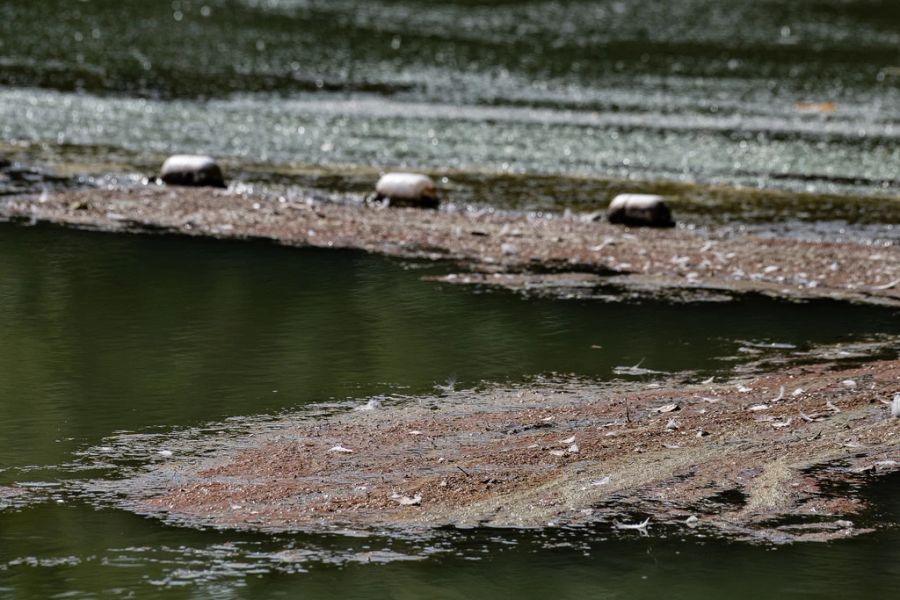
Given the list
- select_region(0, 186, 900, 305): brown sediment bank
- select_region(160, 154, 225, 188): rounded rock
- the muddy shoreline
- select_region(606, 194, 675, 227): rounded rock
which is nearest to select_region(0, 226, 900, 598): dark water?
the muddy shoreline

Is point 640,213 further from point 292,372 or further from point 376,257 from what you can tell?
point 292,372

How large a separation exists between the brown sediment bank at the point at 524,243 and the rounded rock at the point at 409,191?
56 cm

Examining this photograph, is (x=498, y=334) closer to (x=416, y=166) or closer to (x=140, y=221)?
(x=140, y=221)

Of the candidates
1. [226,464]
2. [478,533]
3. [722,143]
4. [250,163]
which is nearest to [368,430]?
[226,464]

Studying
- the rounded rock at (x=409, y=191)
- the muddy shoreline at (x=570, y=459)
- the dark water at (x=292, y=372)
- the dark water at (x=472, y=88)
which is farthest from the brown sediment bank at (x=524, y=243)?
the muddy shoreline at (x=570, y=459)

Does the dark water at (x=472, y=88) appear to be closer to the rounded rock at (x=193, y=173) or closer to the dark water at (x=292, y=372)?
the rounded rock at (x=193, y=173)

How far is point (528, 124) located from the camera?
36312mm

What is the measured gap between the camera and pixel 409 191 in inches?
984

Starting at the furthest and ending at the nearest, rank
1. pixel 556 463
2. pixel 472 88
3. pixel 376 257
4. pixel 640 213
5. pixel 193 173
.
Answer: pixel 472 88 → pixel 193 173 → pixel 640 213 → pixel 376 257 → pixel 556 463

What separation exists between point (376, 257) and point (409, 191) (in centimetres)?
457

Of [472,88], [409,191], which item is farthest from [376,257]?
[472,88]

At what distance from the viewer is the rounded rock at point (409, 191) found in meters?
25.0

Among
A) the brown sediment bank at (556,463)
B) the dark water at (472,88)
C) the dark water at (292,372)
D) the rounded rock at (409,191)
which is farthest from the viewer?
the dark water at (472,88)

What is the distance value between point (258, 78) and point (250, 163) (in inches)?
586
